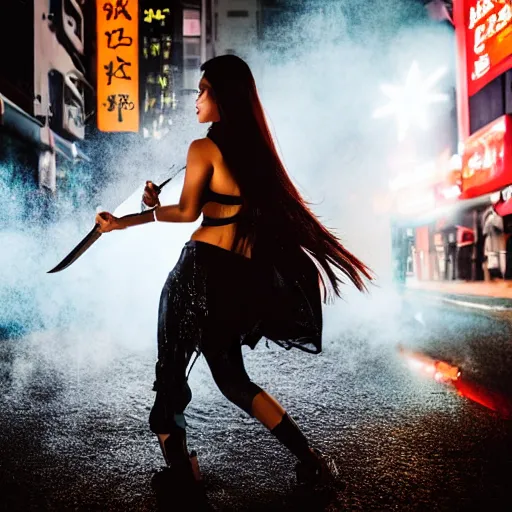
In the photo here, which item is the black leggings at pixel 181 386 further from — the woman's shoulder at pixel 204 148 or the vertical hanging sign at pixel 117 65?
the vertical hanging sign at pixel 117 65

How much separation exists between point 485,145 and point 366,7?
12.8m

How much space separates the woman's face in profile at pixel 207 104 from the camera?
2412 millimetres

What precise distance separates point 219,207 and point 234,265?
0.25 meters

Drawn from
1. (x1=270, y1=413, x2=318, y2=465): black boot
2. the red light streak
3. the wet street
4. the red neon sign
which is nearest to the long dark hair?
(x1=270, y1=413, x2=318, y2=465): black boot

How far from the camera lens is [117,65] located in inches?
633

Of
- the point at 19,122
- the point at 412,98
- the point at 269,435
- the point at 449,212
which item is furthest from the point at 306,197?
the point at 412,98

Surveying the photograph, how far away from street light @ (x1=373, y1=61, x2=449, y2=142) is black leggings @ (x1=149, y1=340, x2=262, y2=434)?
17111 mm

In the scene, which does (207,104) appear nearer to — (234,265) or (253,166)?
(253,166)

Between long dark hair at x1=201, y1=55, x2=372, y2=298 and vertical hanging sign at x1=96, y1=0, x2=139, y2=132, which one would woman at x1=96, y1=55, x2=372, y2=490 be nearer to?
long dark hair at x1=201, y1=55, x2=372, y2=298

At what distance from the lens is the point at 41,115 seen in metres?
13.6

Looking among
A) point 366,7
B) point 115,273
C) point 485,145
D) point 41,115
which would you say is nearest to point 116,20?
point 41,115

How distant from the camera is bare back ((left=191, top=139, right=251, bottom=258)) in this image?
232cm

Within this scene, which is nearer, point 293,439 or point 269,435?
point 293,439

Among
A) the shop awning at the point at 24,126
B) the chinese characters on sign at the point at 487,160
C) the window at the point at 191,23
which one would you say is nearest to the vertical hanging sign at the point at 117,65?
the shop awning at the point at 24,126
